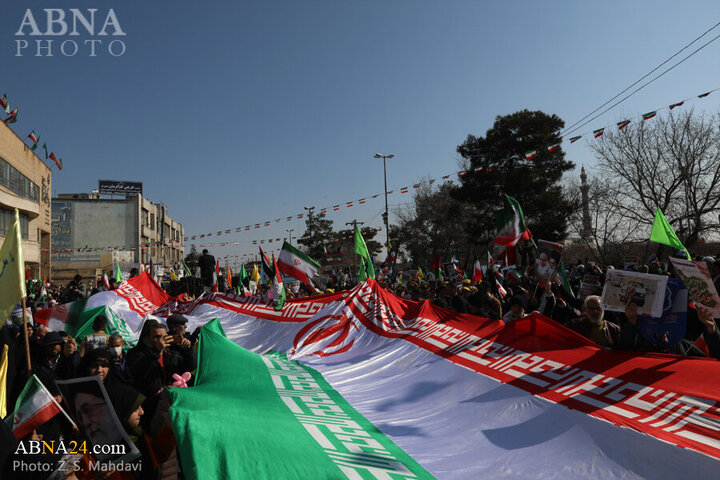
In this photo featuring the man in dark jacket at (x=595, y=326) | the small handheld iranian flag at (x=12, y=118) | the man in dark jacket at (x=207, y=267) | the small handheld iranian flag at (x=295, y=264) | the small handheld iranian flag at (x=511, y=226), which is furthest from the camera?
the small handheld iranian flag at (x=12, y=118)

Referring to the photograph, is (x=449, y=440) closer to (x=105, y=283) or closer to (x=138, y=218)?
(x=105, y=283)

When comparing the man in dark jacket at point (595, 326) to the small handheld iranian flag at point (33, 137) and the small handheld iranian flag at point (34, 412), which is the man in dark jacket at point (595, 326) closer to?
the small handheld iranian flag at point (34, 412)

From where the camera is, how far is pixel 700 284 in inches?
151

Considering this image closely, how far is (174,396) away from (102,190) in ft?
320

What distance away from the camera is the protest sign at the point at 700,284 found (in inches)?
147

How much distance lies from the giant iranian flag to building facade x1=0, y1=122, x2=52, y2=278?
3329 cm

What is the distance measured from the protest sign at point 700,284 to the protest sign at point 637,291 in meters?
0.35

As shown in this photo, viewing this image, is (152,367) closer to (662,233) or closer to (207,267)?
(662,233)

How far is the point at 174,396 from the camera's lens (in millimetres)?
3541

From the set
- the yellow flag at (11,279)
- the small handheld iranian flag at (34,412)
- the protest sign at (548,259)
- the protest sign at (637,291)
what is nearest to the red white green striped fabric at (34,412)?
the small handheld iranian flag at (34,412)

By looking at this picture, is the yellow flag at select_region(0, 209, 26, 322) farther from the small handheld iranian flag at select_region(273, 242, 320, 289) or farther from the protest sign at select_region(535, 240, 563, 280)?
the small handheld iranian flag at select_region(273, 242, 320, 289)

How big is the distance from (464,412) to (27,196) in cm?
4401

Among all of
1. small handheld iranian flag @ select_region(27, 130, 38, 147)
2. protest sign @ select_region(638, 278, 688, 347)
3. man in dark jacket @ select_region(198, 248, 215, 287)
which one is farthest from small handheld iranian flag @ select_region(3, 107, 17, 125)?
protest sign @ select_region(638, 278, 688, 347)

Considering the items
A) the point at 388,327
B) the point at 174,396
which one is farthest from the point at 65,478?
the point at 388,327
